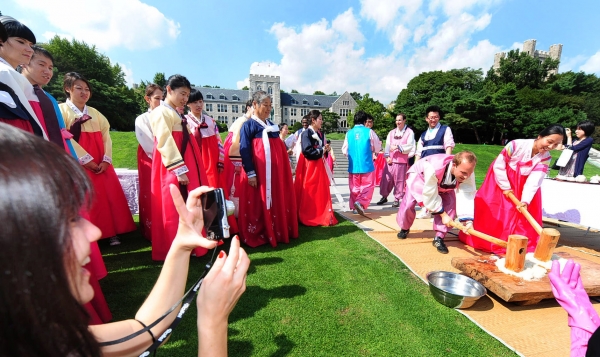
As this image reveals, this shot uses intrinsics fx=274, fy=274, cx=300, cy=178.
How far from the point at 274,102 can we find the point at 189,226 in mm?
67127

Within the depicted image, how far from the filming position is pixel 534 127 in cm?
3181

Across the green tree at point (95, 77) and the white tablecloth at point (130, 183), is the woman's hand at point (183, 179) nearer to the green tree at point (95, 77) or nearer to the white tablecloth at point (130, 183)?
the white tablecloth at point (130, 183)

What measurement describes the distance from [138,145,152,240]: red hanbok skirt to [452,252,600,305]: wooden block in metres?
4.10

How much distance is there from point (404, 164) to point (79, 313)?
22.6 ft

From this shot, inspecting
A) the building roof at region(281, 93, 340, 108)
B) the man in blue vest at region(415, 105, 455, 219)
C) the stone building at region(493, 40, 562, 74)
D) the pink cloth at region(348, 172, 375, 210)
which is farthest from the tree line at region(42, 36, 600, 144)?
the pink cloth at region(348, 172, 375, 210)

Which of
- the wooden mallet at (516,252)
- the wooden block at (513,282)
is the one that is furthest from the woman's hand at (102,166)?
the wooden mallet at (516,252)

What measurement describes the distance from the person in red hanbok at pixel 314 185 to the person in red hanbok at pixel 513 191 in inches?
93.1

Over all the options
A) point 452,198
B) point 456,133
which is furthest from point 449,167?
point 456,133

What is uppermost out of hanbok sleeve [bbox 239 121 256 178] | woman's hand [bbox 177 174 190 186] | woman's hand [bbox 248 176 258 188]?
hanbok sleeve [bbox 239 121 256 178]

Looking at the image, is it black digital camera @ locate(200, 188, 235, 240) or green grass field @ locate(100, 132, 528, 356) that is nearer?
black digital camera @ locate(200, 188, 235, 240)

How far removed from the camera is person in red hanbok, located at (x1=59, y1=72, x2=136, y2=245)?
3480mm

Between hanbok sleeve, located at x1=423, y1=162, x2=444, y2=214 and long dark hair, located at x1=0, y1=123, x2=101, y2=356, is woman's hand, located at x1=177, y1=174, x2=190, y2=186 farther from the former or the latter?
hanbok sleeve, located at x1=423, y1=162, x2=444, y2=214

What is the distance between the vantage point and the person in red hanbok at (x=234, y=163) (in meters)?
4.22

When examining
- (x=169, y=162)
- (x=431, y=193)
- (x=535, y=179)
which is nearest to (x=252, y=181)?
(x=169, y=162)
